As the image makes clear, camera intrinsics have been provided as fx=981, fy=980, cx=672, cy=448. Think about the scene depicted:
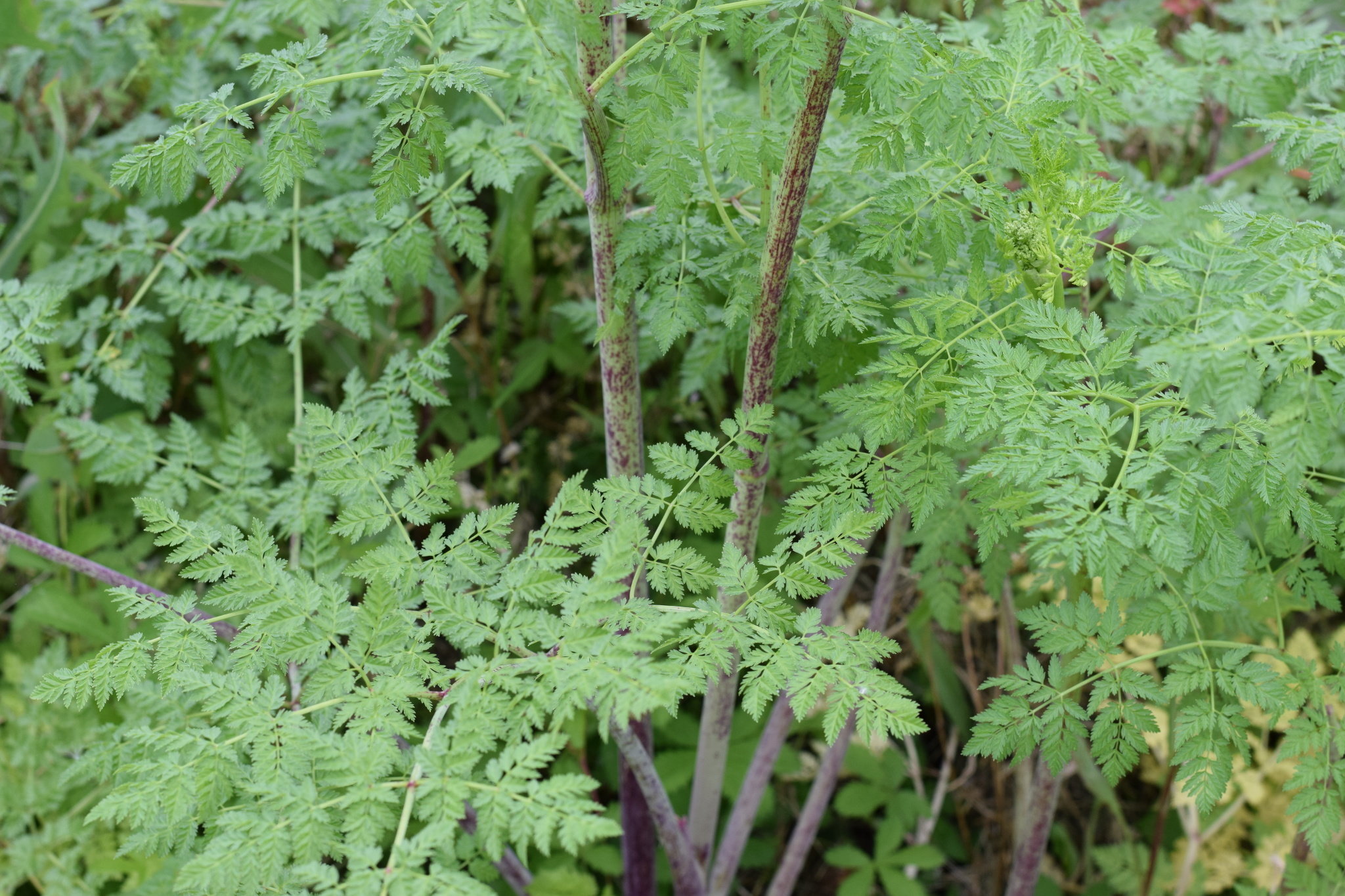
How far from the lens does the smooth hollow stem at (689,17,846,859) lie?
1095 mm

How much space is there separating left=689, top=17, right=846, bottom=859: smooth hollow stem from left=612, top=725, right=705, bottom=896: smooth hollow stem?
0.47 feet

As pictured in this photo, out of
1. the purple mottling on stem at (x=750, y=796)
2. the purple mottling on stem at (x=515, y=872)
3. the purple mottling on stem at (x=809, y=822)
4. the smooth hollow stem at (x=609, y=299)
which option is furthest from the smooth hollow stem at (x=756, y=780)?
the purple mottling on stem at (x=515, y=872)

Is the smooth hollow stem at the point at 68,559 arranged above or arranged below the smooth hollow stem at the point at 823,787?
above

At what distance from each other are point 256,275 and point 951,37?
5.04ft

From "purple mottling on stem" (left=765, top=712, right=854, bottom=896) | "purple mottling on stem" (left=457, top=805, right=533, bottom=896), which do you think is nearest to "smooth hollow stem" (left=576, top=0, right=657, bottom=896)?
"purple mottling on stem" (left=457, top=805, right=533, bottom=896)

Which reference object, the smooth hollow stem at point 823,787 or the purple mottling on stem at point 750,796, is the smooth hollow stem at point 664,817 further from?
the smooth hollow stem at point 823,787

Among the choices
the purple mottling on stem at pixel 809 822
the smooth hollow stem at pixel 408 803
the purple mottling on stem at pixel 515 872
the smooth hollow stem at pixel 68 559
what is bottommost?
the purple mottling on stem at pixel 809 822

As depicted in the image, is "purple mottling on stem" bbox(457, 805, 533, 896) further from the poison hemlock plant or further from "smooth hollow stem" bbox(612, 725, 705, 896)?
"smooth hollow stem" bbox(612, 725, 705, 896)

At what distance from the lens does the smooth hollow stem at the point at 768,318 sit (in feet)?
3.59

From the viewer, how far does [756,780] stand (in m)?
1.82

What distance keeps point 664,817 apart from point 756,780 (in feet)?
1.08

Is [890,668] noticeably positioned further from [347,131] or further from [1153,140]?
[347,131]

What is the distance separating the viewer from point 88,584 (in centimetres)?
233

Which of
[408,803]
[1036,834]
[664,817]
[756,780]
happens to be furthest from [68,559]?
[1036,834]
